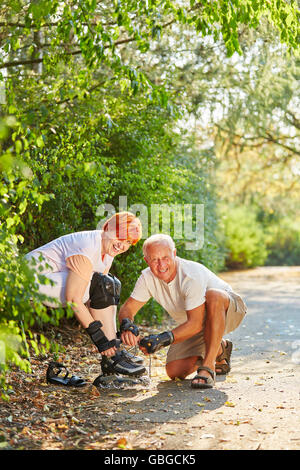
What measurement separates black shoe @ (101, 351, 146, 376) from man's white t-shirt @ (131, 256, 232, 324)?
0.46 metres

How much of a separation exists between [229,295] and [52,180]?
6.32 feet

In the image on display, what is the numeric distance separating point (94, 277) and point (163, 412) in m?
1.18

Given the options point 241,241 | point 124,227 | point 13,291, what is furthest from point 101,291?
point 241,241

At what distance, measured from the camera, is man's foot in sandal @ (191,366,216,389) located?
4.27 meters

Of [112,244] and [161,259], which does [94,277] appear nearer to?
[112,244]

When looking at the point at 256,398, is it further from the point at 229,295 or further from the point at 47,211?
the point at 47,211

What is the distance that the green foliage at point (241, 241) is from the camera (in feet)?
56.1

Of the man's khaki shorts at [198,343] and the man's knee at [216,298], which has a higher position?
the man's knee at [216,298]

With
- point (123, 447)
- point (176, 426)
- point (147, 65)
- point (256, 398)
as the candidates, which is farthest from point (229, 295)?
point (147, 65)

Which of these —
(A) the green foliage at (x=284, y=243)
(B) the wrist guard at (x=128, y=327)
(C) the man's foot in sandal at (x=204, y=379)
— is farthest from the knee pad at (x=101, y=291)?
(A) the green foliage at (x=284, y=243)

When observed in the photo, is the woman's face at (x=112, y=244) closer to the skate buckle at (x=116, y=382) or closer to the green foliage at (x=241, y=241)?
the skate buckle at (x=116, y=382)

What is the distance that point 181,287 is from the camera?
4320 mm

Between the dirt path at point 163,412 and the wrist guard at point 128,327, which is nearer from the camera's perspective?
the dirt path at point 163,412

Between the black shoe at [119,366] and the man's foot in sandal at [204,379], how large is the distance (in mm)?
→ 493
